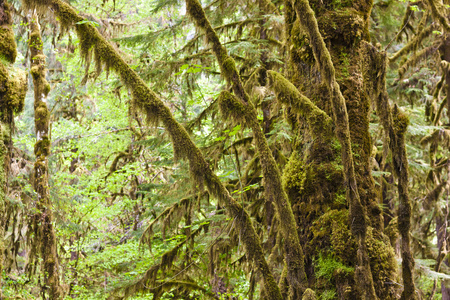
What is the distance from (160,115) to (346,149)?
1784 millimetres

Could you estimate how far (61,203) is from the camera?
9.73 metres

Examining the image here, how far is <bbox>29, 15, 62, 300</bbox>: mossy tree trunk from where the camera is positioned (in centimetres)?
838

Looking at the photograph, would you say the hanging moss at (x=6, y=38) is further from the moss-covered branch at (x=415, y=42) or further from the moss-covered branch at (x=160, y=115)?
the moss-covered branch at (x=415, y=42)

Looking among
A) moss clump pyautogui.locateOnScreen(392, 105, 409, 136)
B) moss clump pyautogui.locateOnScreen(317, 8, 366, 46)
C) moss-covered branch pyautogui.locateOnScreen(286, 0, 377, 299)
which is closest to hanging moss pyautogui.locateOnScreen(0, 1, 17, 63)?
moss-covered branch pyautogui.locateOnScreen(286, 0, 377, 299)

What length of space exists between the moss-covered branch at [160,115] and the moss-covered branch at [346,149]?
3.29 feet

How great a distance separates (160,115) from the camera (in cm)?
385

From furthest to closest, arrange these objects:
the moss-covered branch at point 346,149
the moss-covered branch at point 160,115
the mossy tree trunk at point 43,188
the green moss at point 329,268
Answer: the mossy tree trunk at point 43,188 < the moss-covered branch at point 160,115 < the green moss at point 329,268 < the moss-covered branch at point 346,149

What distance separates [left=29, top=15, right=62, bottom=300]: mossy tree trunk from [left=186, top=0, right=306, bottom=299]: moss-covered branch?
231 inches

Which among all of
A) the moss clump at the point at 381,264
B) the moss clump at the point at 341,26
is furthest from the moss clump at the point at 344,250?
the moss clump at the point at 341,26

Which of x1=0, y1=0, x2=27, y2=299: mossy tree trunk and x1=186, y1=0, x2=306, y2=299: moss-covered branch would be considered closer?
x1=186, y1=0, x2=306, y2=299: moss-covered branch

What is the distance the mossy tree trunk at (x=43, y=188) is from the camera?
838 centimetres

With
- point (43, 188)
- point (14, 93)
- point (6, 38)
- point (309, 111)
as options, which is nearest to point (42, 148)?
point (43, 188)

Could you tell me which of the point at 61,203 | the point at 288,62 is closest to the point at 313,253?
the point at 288,62

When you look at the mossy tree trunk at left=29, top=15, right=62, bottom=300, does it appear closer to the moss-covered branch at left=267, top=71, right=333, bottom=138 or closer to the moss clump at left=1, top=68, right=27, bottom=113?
the moss clump at left=1, top=68, right=27, bottom=113
